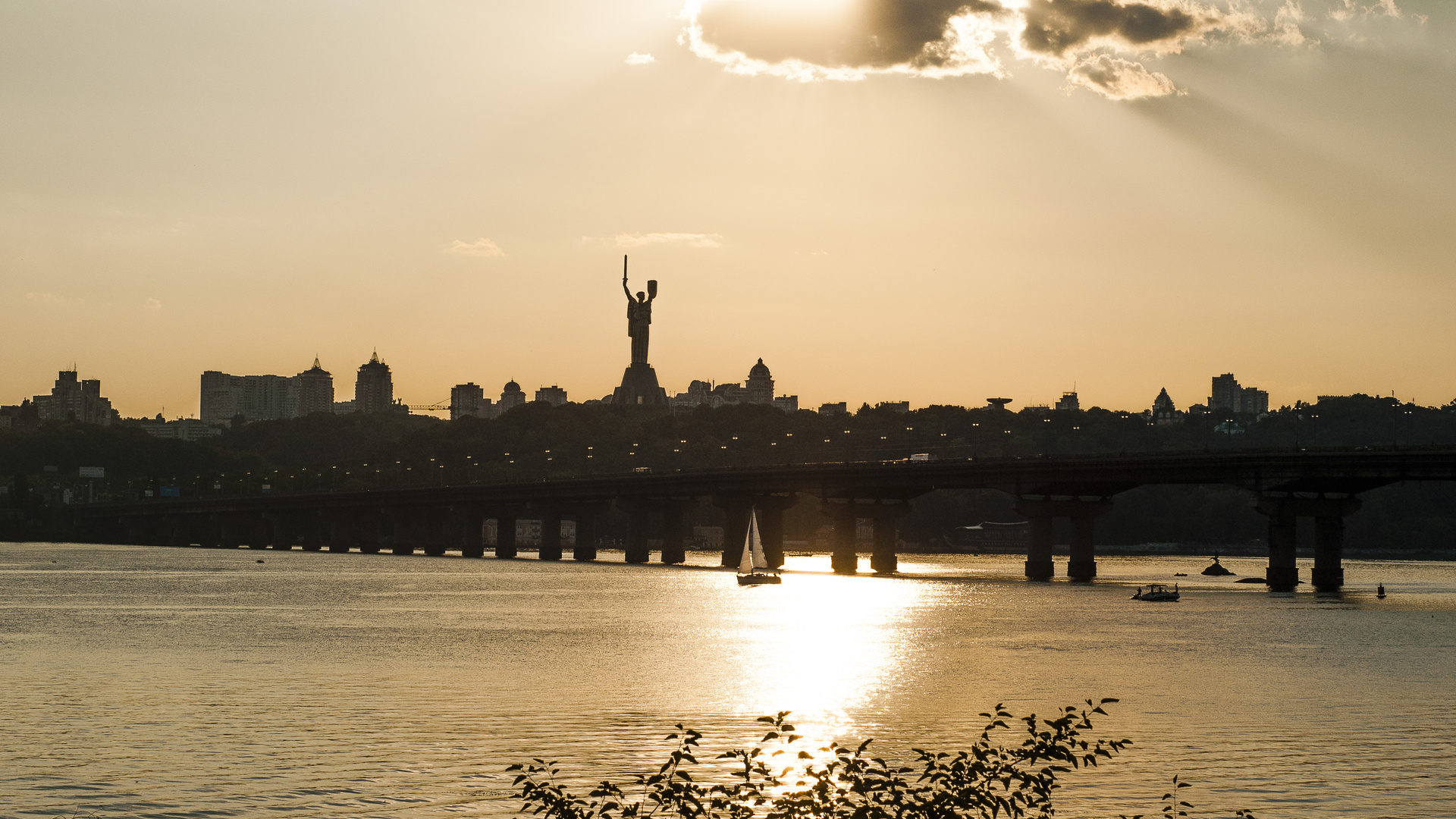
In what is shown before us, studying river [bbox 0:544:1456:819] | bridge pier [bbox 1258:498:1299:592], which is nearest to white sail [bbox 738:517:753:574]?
river [bbox 0:544:1456:819]

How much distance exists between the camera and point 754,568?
539ft

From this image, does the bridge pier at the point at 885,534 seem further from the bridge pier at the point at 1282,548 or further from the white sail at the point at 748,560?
the bridge pier at the point at 1282,548

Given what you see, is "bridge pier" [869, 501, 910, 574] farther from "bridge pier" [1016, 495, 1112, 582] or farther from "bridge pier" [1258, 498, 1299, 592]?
"bridge pier" [1258, 498, 1299, 592]

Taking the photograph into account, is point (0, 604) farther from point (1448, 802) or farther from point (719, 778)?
point (1448, 802)

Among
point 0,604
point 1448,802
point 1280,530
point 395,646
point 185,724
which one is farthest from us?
point 1280,530

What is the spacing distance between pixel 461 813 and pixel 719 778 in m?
6.58

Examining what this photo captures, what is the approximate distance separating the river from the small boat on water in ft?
28.1

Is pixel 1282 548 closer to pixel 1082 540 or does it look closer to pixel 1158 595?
pixel 1158 595

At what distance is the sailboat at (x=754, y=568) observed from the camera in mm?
157125

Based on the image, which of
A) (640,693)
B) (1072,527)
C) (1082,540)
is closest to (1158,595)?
(1082,540)

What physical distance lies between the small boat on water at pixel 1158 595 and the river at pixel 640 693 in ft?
28.1

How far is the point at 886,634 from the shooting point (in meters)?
90.1

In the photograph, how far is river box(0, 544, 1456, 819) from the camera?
39000 mm

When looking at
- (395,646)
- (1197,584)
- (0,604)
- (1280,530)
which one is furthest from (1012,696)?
(1197,584)
